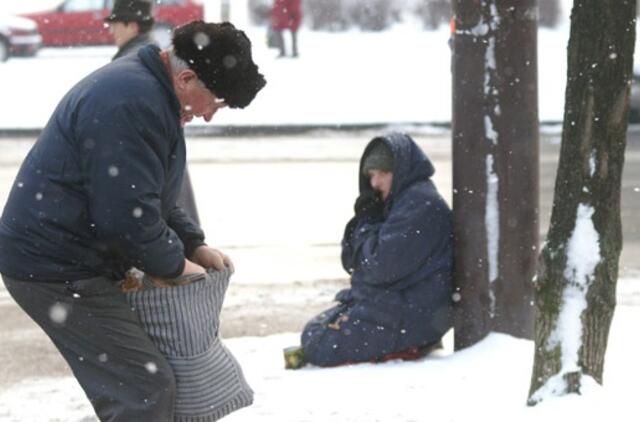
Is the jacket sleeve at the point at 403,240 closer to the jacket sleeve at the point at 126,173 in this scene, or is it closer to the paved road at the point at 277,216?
the paved road at the point at 277,216

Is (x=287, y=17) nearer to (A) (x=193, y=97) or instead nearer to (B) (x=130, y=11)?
(B) (x=130, y=11)

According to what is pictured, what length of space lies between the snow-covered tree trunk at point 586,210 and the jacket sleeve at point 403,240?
992 millimetres

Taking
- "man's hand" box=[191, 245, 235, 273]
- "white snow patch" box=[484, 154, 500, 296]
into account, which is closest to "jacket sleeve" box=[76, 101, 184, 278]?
"man's hand" box=[191, 245, 235, 273]

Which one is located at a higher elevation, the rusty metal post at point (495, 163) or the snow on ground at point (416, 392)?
the rusty metal post at point (495, 163)

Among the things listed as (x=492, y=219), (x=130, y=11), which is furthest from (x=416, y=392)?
(x=130, y=11)

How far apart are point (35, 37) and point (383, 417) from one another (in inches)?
907

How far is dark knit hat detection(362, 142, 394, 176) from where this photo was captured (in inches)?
250

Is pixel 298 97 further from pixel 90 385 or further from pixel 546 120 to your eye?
pixel 90 385

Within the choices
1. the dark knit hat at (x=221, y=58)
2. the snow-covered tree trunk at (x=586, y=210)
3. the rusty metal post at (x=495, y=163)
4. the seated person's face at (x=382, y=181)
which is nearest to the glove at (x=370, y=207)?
the seated person's face at (x=382, y=181)

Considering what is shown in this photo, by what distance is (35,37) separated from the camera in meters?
27.4

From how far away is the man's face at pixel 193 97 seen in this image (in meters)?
4.02

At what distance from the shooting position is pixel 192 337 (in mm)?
4285

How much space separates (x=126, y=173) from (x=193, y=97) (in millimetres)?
333

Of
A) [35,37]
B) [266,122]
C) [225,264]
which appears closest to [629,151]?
[266,122]
